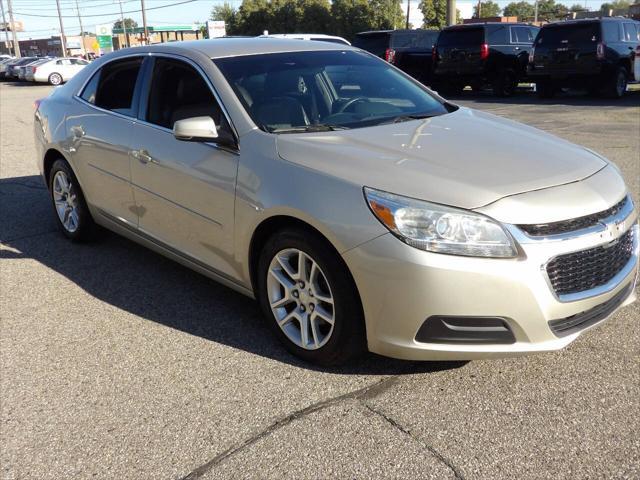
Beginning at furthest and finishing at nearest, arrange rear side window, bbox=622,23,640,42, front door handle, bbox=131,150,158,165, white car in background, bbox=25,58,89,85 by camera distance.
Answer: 1. white car in background, bbox=25,58,89,85
2. rear side window, bbox=622,23,640,42
3. front door handle, bbox=131,150,158,165

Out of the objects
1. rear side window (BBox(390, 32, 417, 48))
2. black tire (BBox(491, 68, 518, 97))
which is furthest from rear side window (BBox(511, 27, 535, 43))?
rear side window (BBox(390, 32, 417, 48))

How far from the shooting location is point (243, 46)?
421 cm

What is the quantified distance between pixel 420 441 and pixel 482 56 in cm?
1589

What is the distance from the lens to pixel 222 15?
80.8m

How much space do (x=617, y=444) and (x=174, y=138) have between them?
2889mm

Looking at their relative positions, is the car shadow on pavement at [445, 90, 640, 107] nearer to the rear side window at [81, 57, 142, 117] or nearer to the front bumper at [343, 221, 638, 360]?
the rear side window at [81, 57, 142, 117]

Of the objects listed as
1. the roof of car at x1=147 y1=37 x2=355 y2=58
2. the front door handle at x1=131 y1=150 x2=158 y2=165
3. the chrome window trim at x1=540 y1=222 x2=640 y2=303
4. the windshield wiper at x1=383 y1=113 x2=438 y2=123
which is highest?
the roof of car at x1=147 y1=37 x2=355 y2=58

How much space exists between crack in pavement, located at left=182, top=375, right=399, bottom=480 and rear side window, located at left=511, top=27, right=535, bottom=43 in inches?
657

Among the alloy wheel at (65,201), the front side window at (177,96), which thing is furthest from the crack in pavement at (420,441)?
the alloy wheel at (65,201)

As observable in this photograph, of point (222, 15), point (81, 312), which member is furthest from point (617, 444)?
point (222, 15)

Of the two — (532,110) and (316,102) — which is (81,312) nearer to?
(316,102)

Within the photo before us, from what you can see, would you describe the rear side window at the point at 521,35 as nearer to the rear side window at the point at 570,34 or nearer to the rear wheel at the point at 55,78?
the rear side window at the point at 570,34

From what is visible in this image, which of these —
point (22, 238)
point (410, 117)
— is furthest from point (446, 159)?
point (22, 238)

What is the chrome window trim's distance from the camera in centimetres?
272
